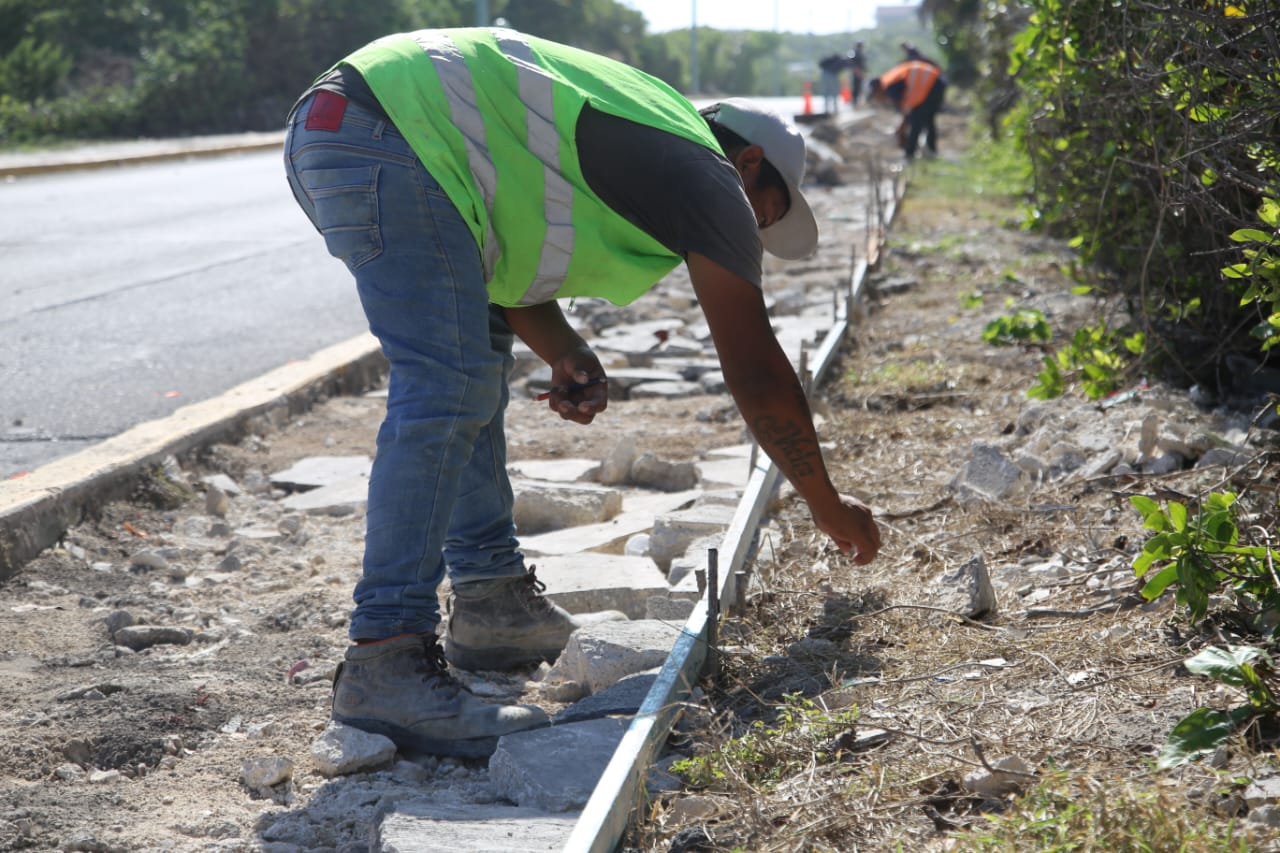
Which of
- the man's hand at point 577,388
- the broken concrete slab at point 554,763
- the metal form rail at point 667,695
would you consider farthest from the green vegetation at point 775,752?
the man's hand at point 577,388

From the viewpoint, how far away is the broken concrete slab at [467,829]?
2.41 m

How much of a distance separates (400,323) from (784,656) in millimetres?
1212

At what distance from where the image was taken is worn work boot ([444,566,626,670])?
342 cm

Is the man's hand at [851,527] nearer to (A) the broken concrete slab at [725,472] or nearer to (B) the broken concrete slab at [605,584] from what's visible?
(B) the broken concrete slab at [605,584]

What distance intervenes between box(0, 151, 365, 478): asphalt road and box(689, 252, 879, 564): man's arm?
3.16 m

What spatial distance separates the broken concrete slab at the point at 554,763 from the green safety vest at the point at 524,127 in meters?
0.97

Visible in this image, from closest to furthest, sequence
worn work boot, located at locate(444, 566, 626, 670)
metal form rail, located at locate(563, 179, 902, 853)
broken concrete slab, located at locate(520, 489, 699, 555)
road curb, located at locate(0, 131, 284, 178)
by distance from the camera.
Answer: metal form rail, located at locate(563, 179, 902, 853) → worn work boot, located at locate(444, 566, 626, 670) → broken concrete slab, located at locate(520, 489, 699, 555) → road curb, located at locate(0, 131, 284, 178)

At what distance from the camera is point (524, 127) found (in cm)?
279

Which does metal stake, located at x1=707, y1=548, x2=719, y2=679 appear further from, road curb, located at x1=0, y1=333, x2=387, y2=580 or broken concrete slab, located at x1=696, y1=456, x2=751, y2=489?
road curb, located at x1=0, y1=333, x2=387, y2=580

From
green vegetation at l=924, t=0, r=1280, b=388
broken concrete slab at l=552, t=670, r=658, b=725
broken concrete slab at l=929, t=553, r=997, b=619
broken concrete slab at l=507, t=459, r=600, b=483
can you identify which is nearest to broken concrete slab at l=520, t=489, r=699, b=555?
broken concrete slab at l=507, t=459, r=600, b=483

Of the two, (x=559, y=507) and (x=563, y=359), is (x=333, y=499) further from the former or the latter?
(x=563, y=359)

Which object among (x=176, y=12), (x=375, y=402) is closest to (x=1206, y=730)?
(x=375, y=402)

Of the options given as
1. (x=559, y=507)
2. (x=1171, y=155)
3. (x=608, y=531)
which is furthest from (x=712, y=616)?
(x=1171, y=155)

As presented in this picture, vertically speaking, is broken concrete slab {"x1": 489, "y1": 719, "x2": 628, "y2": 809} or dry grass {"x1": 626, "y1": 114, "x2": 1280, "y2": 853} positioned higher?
dry grass {"x1": 626, "y1": 114, "x2": 1280, "y2": 853}
